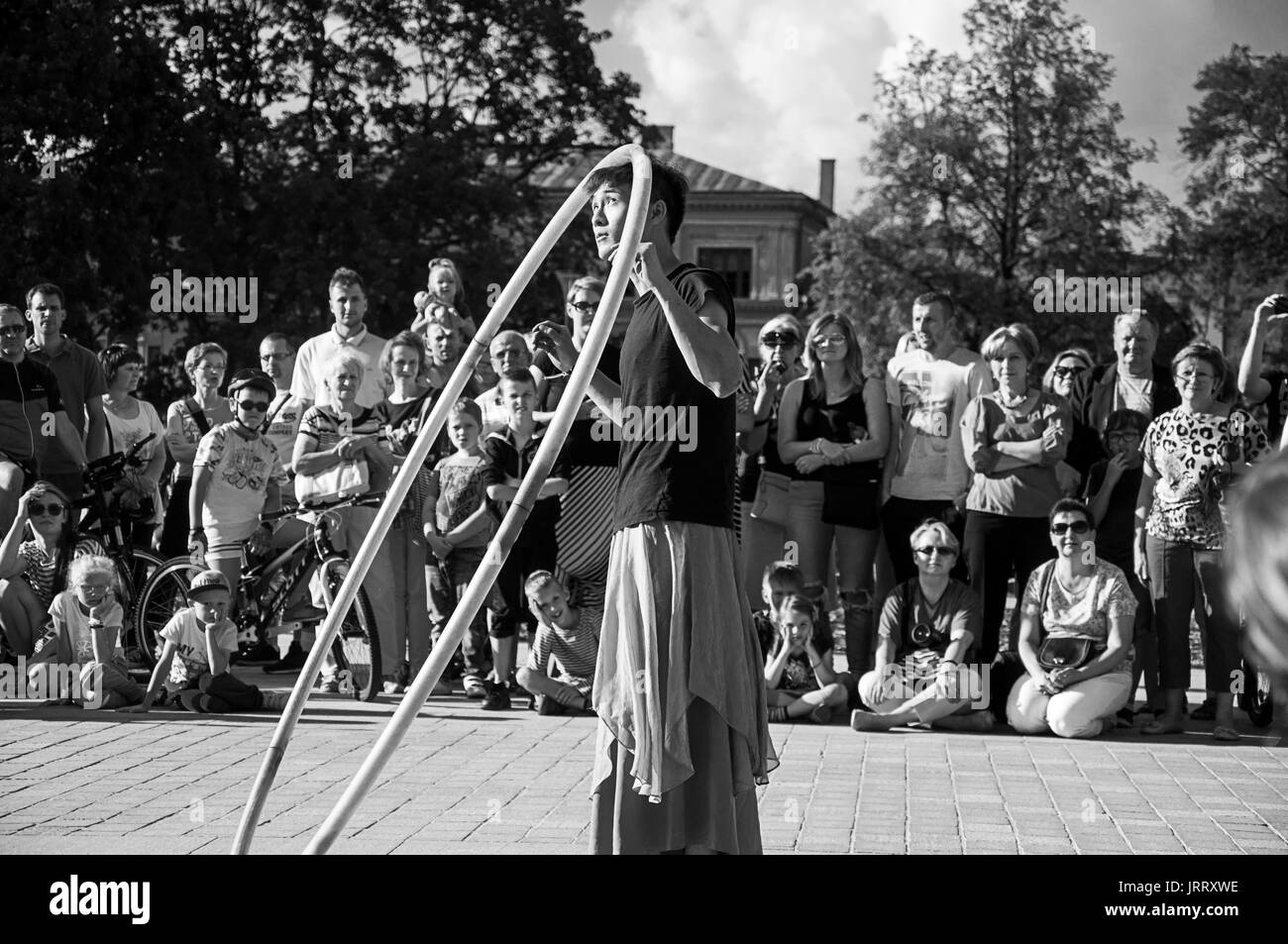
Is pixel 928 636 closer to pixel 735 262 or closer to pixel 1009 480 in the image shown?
pixel 1009 480

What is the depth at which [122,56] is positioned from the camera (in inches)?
1233

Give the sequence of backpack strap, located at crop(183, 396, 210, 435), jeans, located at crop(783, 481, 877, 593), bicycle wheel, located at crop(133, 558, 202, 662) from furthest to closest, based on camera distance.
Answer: backpack strap, located at crop(183, 396, 210, 435) → bicycle wheel, located at crop(133, 558, 202, 662) → jeans, located at crop(783, 481, 877, 593)

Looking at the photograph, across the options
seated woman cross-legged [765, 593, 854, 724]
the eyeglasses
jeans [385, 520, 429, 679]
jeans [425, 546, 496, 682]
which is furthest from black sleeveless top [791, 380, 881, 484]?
jeans [385, 520, 429, 679]

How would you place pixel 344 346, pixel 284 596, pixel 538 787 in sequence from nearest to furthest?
pixel 538 787 → pixel 284 596 → pixel 344 346

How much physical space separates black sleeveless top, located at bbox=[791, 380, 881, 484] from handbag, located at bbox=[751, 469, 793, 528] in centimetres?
27

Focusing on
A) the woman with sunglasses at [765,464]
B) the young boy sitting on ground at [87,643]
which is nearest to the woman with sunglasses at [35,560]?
the young boy sitting on ground at [87,643]

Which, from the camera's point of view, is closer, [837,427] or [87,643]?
[87,643]

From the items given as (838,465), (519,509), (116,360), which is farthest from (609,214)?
(116,360)

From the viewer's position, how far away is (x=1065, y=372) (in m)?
11.1

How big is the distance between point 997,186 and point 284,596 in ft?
119

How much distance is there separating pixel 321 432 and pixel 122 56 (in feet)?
74.7

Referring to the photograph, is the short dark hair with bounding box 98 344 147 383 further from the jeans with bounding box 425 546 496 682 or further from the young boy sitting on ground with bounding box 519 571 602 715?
the young boy sitting on ground with bounding box 519 571 602 715

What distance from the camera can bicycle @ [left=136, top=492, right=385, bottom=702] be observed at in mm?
10906
